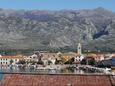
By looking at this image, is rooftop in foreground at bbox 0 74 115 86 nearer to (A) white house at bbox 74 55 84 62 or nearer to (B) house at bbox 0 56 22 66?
(A) white house at bbox 74 55 84 62

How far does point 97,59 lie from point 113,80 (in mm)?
97864

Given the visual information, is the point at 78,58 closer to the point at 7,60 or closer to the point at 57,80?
the point at 7,60

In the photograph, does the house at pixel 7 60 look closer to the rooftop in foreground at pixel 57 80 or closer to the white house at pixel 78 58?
the white house at pixel 78 58

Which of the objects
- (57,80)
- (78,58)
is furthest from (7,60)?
(57,80)

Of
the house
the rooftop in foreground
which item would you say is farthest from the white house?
the rooftop in foreground

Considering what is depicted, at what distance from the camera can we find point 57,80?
42.8m

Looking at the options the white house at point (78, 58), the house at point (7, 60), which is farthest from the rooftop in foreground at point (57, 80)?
the house at point (7, 60)

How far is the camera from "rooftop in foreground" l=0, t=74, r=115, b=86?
42188 mm

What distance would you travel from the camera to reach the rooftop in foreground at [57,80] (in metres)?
42.2

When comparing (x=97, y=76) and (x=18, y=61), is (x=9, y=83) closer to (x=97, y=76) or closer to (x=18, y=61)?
(x=97, y=76)

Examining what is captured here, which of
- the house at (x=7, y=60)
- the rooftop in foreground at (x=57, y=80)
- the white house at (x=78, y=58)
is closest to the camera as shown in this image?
the rooftop in foreground at (x=57, y=80)

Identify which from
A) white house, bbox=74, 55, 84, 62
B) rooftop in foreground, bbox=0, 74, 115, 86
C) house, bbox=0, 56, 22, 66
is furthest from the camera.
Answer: house, bbox=0, 56, 22, 66

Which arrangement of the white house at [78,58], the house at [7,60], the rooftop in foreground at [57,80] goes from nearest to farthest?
the rooftop in foreground at [57,80]
the white house at [78,58]
the house at [7,60]

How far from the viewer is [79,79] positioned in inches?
1686
